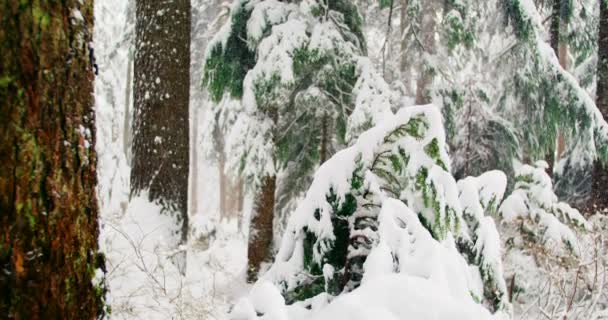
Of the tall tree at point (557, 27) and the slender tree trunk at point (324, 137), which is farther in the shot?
the tall tree at point (557, 27)

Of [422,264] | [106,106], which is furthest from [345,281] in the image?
[106,106]

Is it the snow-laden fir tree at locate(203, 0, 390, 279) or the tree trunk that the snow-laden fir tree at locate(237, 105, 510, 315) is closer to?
the snow-laden fir tree at locate(203, 0, 390, 279)

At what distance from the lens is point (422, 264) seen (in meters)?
1.85

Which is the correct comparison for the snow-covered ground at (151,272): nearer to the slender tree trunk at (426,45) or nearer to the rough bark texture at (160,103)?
the rough bark texture at (160,103)

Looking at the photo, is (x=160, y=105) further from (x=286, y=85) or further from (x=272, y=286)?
(x=272, y=286)

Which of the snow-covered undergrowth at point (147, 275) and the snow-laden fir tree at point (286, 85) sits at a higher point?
the snow-laden fir tree at point (286, 85)

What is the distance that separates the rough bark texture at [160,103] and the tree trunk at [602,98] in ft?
24.2

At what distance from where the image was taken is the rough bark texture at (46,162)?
4.24 feet

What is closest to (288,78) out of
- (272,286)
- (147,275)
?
(147,275)

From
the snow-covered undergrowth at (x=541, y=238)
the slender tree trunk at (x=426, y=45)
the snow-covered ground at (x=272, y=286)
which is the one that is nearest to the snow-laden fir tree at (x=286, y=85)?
the slender tree trunk at (x=426, y=45)

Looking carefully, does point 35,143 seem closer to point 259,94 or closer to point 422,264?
point 422,264

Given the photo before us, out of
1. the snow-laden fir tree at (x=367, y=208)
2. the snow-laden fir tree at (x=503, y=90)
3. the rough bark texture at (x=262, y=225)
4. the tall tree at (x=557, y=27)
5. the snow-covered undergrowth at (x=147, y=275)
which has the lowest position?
the rough bark texture at (x=262, y=225)

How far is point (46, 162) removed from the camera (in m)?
1.38

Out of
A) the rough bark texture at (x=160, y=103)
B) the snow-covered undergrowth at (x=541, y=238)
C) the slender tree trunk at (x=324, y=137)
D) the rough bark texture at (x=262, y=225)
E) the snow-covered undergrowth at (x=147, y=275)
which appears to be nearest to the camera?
the snow-covered undergrowth at (x=147, y=275)
